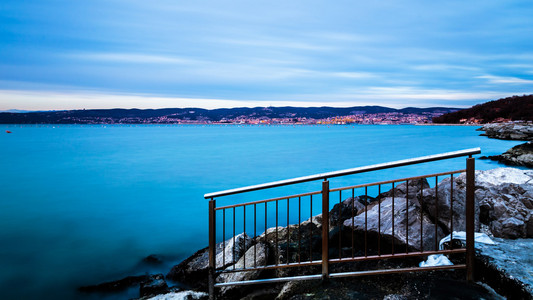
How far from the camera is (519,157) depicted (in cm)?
1905

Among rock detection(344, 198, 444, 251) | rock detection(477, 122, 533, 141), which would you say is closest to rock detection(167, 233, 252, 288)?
rock detection(344, 198, 444, 251)

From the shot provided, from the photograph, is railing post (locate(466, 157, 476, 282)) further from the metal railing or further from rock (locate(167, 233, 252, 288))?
rock (locate(167, 233, 252, 288))

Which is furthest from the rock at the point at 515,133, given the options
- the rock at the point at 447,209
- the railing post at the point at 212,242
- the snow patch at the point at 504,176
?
the railing post at the point at 212,242

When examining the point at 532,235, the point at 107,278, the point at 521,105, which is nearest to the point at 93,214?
the point at 107,278

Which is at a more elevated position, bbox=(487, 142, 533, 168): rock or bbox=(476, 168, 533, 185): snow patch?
bbox=(476, 168, 533, 185): snow patch

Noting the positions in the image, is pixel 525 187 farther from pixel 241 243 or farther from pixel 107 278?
pixel 107 278

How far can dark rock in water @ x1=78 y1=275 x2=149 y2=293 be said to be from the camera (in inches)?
247

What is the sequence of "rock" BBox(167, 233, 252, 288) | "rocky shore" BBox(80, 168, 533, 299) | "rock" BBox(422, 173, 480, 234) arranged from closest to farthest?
"rocky shore" BBox(80, 168, 533, 299) < "rock" BBox(422, 173, 480, 234) < "rock" BBox(167, 233, 252, 288)

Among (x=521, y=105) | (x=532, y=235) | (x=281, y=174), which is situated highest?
(x=521, y=105)

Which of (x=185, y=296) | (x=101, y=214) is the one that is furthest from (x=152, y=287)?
(x=101, y=214)

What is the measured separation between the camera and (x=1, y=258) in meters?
7.76

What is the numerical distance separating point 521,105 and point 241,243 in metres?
122

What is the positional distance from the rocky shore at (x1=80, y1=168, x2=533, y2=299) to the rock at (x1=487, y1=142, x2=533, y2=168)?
13.5 meters

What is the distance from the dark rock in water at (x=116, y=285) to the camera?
6270mm
